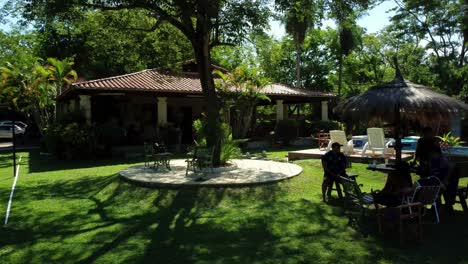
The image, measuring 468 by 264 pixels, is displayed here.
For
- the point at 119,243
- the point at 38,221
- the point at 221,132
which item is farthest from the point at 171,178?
the point at 119,243

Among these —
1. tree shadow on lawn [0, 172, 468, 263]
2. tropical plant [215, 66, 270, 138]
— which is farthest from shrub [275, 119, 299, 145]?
tree shadow on lawn [0, 172, 468, 263]

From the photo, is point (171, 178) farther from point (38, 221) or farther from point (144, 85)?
point (144, 85)

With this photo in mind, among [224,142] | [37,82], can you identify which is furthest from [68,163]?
[37,82]

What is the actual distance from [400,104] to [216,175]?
5.09 metres

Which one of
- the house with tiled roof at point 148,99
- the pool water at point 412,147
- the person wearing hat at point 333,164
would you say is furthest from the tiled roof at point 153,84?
the person wearing hat at point 333,164

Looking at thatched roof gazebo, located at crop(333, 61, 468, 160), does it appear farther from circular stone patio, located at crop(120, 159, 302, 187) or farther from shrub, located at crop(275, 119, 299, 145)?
shrub, located at crop(275, 119, 299, 145)

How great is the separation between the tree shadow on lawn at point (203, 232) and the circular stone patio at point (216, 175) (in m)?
0.45

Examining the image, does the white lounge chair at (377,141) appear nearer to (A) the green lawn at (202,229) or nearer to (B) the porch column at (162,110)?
(A) the green lawn at (202,229)

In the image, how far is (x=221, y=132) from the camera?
37.8 feet

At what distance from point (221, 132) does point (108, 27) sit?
528 centimetres

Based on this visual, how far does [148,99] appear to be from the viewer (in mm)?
21781

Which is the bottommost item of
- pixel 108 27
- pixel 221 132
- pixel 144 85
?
pixel 221 132

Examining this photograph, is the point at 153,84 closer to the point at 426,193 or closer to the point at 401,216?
the point at 426,193

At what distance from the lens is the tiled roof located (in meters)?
16.6
